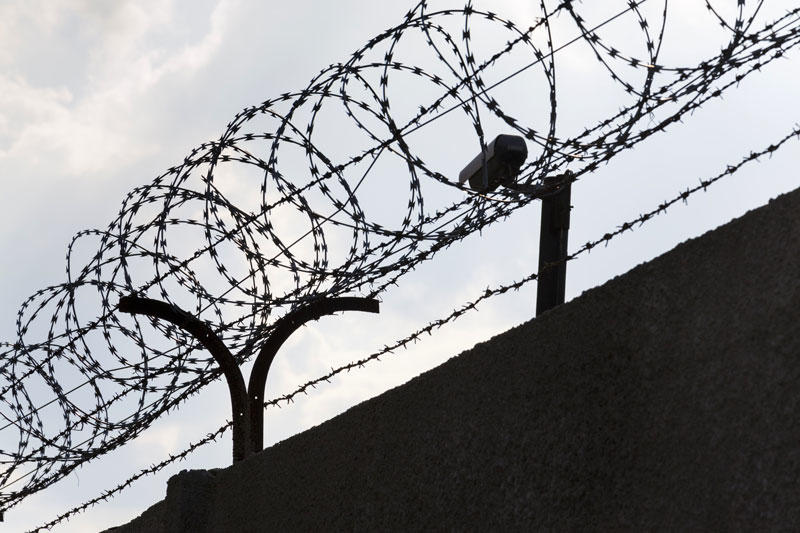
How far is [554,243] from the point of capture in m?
4.42

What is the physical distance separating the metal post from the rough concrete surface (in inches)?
15.4

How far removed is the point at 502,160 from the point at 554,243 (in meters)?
0.40

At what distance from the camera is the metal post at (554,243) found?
4.23 meters

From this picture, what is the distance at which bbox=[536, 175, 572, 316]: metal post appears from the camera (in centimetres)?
423

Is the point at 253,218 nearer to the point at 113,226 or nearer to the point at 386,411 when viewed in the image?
the point at 113,226

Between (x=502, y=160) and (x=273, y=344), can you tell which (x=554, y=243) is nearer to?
(x=502, y=160)

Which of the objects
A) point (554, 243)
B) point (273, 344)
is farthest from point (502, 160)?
point (273, 344)

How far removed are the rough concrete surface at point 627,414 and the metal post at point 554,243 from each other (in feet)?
1.29

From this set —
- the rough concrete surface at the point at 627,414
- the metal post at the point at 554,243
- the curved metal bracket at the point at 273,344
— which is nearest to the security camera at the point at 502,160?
the metal post at the point at 554,243

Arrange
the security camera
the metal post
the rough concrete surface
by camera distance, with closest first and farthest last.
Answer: the rough concrete surface, the metal post, the security camera

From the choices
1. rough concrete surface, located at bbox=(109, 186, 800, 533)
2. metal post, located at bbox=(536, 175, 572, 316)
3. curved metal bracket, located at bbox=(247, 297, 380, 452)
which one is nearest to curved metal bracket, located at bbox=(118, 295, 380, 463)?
curved metal bracket, located at bbox=(247, 297, 380, 452)

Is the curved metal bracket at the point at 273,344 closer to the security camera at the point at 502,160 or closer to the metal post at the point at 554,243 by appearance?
the security camera at the point at 502,160

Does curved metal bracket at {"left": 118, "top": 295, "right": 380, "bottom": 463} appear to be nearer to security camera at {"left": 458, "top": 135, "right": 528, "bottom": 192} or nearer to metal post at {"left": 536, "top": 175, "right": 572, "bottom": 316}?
security camera at {"left": 458, "top": 135, "right": 528, "bottom": 192}

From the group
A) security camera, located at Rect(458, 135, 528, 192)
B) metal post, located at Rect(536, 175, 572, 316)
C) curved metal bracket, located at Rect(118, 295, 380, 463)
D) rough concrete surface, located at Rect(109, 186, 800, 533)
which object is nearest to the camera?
rough concrete surface, located at Rect(109, 186, 800, 533)
